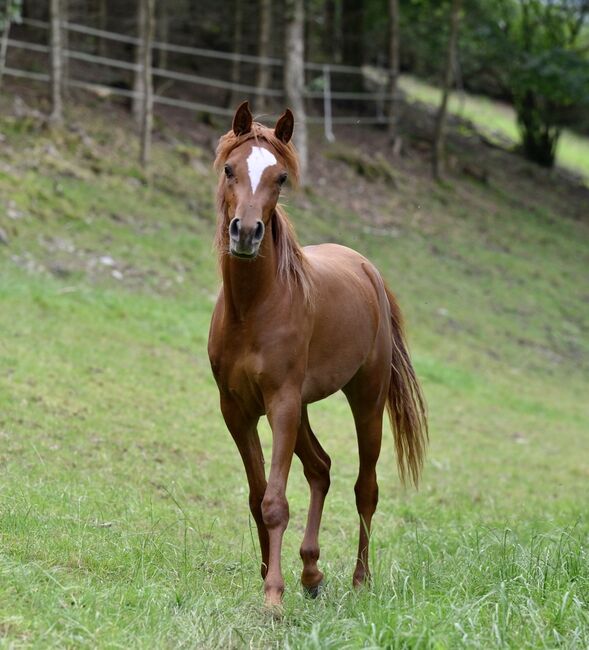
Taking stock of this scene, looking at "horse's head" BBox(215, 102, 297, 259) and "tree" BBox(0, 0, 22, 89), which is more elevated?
"tree" BBox(0, 0, 22, 89)

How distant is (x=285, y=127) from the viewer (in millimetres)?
4805

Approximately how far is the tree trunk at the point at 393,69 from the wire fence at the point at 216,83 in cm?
29

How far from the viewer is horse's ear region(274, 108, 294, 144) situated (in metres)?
4.77

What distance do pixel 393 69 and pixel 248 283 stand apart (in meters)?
18.8

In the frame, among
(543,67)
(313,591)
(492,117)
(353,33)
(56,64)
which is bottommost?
(313,591)

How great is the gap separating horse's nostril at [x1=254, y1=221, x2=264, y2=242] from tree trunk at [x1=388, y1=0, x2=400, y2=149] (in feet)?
61.0

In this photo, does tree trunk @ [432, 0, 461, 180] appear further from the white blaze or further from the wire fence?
the white blaze

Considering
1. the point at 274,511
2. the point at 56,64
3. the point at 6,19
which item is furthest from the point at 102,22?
the point at 274,511

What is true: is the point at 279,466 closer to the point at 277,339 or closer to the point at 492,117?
the point at 277,339

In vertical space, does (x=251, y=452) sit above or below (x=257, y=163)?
below

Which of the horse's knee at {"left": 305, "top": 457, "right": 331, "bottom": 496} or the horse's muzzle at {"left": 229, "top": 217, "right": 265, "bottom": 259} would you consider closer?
the horse's muzzle at {"left": 229, "top": 217, "right": 265, "bottom": 259}

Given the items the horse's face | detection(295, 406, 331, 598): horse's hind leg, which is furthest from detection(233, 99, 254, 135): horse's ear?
detection(295, 406, 331, 598): horse's hind leg

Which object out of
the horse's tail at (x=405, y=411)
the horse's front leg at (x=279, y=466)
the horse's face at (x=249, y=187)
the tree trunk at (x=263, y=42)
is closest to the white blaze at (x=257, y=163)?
the horse's face at (x=249, y=187)

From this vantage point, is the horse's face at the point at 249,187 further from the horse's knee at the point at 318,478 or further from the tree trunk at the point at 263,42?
the tree trunk at the point at 263,42
